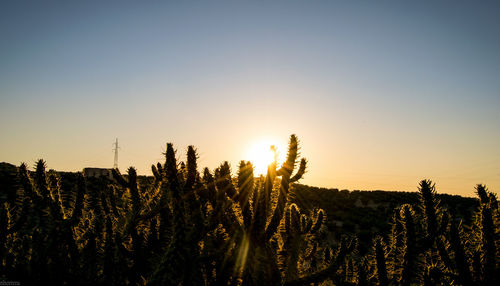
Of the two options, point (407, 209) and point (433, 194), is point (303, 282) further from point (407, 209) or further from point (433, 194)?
point (433, 194)

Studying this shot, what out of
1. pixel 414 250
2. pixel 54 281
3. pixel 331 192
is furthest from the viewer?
pixel 331 192

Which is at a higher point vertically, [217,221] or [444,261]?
[217,221]

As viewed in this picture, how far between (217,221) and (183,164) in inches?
28.2

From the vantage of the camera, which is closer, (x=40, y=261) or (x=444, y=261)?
(x=40, y=261)

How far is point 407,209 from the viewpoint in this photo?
2.93 metres

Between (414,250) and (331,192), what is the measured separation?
3608cm

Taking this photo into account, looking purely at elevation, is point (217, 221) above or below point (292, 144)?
below

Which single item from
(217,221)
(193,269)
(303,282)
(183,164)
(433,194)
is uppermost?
(183,164)

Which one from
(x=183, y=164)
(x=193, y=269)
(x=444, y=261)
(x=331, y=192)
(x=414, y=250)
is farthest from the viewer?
(x=331, y=192)

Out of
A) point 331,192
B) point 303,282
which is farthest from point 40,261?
point 331,192

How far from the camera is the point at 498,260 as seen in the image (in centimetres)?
273

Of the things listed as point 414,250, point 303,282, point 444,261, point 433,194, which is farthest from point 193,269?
point 444,261

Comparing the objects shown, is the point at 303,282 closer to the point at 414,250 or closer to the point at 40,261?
the point at 414,250

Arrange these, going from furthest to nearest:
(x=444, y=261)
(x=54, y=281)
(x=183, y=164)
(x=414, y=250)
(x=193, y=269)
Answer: (x=444, y=261) < (x=183, y=164) < (x=414, y=250) < (x=54, y=281) < (x=193, y=269)
